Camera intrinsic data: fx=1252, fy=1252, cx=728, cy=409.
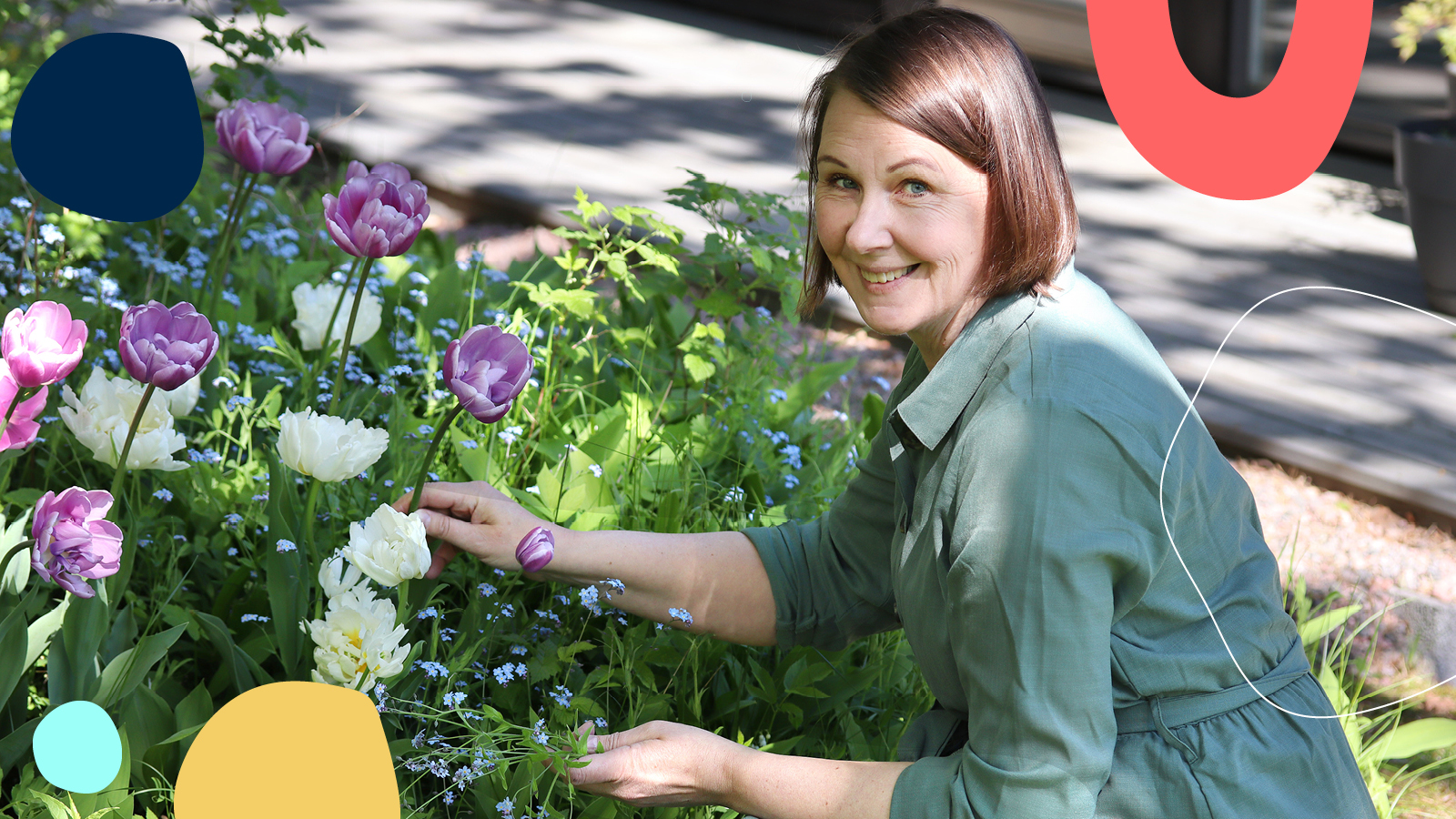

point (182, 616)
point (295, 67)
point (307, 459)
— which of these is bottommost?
point (295, 67)

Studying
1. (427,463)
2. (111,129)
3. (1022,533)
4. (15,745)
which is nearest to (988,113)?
(1022,533)

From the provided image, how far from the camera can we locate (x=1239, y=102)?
3.70 ft

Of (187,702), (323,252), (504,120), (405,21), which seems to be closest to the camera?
(187,702)

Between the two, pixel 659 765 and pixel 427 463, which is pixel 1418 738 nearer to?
pixel 659 765

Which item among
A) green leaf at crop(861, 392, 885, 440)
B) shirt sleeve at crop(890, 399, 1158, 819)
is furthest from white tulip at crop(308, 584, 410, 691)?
green leaf at crop(861, 392, 885, 440)

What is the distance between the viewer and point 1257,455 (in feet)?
10.2

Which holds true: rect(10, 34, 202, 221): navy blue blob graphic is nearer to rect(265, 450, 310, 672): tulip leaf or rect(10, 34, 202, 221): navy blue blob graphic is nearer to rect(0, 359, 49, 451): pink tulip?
rect(0, 359, 49, 451): pink tulip

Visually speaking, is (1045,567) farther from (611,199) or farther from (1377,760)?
(611,199)

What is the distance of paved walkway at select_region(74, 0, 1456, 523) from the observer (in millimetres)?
3244

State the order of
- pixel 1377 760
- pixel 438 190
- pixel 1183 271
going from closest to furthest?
pixel 1377 760, pixel 1183 271, pixel 438 190

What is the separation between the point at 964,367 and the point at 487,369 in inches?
19.4

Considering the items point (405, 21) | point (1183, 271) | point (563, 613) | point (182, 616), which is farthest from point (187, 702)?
point (405, 21)

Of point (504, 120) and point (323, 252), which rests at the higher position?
point (323, 252)

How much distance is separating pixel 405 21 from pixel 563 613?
5469mm
